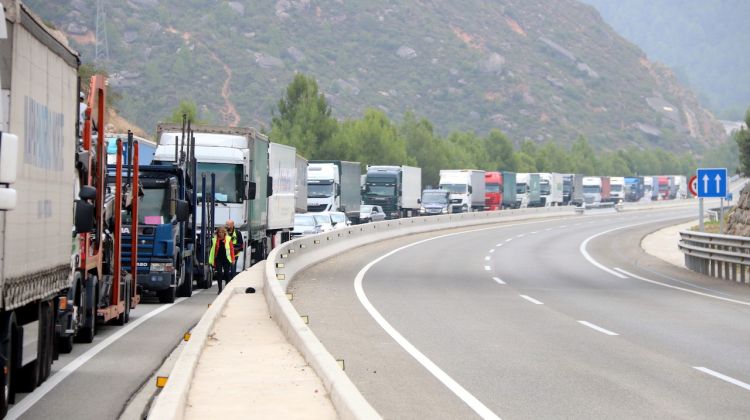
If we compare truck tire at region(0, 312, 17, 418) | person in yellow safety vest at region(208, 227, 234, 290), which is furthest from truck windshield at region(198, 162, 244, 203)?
truck tire at region(0, 312, 17, 418)

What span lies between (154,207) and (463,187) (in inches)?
2419

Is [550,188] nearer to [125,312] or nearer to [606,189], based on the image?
[606,189]

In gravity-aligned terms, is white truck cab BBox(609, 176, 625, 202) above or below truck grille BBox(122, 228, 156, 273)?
above

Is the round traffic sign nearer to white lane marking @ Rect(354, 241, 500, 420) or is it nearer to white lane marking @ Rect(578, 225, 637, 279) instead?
white lane marking @ Rect(578, 225, 637, 279)

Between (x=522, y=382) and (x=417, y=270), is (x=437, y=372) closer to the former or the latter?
(x=522, y=382)

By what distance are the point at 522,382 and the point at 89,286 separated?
6004 millimetres

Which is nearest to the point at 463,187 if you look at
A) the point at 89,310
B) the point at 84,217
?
the point at 89,310

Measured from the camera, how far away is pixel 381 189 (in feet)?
241

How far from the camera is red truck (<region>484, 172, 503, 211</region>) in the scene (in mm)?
91250

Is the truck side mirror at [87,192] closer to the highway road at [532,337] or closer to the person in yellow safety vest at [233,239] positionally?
the highway road at [532,337]

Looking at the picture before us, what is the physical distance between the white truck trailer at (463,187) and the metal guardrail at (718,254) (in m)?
46.6

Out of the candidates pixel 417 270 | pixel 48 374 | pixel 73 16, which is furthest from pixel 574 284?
pixel 73 16

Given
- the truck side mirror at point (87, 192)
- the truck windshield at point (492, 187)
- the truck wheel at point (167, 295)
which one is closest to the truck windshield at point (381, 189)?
the truck windshield at point (492, 187)

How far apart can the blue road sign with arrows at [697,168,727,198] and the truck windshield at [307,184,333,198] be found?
25.3 meters
